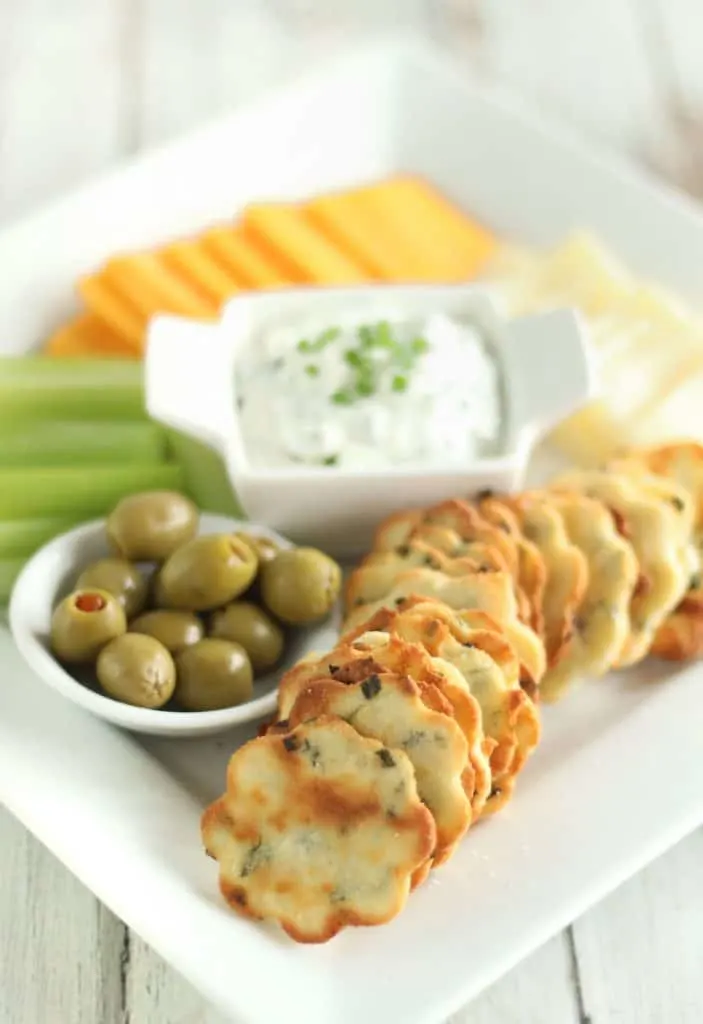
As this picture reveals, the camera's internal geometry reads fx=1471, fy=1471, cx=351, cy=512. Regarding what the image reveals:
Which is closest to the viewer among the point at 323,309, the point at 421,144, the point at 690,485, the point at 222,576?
the point at 222,576

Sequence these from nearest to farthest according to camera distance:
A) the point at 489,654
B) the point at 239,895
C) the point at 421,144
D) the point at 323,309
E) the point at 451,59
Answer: the point at 239,895 < the point at 489,654 < the point at 323,309 < the point at 421,144 < the point at 451,59

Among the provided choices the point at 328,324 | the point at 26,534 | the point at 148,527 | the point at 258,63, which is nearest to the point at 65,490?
the point at 26,534

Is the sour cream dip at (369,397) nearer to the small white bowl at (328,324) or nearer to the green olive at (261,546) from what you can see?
the small white bowl at (328,324)

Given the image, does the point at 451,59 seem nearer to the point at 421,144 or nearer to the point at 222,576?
the point at 421,144

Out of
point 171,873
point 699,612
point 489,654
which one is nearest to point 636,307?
point 699,612

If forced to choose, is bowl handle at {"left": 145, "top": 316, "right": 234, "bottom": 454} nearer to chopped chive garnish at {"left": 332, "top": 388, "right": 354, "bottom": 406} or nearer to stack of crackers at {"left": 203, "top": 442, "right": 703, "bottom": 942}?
chopped chive garnish at {"left": 332, "top": 388, "right": 354, "bottom": 406}

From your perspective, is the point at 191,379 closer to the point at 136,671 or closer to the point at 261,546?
the point at 261,546
